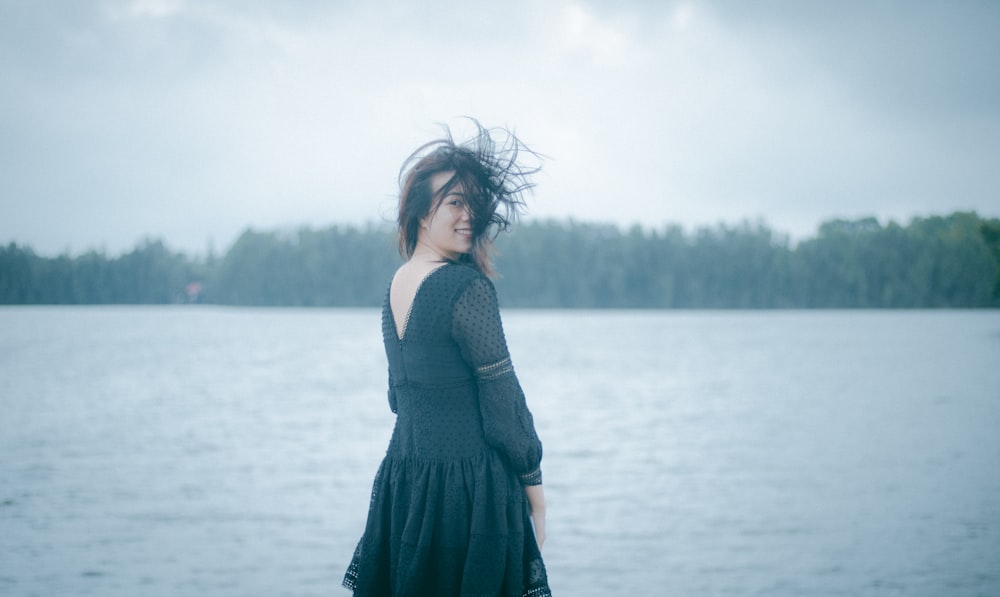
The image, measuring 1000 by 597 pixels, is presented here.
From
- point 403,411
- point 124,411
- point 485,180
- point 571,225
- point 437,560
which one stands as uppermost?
point 571,225

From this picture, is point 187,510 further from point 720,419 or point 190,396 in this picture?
point 190,396

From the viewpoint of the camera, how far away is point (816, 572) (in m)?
7.85

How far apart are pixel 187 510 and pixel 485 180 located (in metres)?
9.03

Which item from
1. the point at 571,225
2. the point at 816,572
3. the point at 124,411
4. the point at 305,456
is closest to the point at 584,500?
the point at 816,572

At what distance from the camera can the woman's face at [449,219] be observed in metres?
2.47

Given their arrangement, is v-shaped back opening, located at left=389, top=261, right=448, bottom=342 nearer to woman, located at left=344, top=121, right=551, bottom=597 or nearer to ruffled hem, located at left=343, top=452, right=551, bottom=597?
woman, located at left=344, top=121, right=551, bottom=597

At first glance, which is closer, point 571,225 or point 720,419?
point 720,419

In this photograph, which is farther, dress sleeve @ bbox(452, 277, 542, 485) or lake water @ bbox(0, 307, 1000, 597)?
lake water @ bbox(0, 307, 1000, 597)

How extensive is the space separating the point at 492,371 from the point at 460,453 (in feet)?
0.86

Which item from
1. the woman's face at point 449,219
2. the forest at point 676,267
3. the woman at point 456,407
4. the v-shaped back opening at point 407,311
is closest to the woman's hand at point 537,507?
the woman at point 456,407

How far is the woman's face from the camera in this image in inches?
97.3

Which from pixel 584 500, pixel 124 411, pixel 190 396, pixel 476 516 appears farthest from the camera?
pixel 190 396

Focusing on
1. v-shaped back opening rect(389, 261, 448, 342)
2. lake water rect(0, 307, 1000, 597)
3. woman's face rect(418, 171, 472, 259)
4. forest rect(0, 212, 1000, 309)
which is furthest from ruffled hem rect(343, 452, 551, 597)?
forest rect(0, 212, 1000, 309)

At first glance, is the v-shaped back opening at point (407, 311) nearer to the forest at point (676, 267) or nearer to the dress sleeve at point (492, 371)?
the dress sleeve at point (492, 371)
